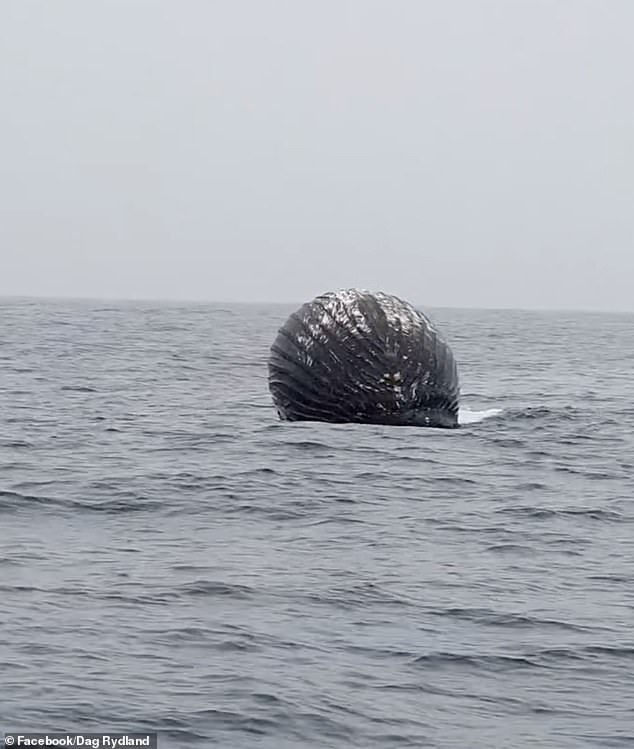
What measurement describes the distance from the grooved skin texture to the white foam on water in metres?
3.04

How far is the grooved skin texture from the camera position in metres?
22.1

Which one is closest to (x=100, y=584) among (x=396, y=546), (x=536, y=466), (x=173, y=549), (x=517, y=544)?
(x=173, y=549)

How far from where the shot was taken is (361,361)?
72.2 feet

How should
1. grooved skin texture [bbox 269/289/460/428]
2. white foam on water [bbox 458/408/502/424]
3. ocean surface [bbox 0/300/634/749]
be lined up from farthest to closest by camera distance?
white foam on water [bbox 458/408/502/424] → grooved skin texture [bbox 269/289/460/428] → ocean surface [bbox 0/300/634/749]

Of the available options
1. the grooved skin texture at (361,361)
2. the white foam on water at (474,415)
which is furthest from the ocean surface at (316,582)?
the grooved skin texture at (361,361)

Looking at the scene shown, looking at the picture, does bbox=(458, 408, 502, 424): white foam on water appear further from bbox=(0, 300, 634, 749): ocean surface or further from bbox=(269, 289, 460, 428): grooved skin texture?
bbox=(269, 289, 460, 428): grooved skin texture

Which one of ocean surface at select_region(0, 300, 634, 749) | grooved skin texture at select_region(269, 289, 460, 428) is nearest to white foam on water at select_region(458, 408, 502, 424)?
ocean surface at select_region(0, 300, 634, 749)

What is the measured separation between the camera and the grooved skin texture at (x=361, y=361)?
72.4 feet

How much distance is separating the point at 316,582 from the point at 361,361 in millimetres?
9173

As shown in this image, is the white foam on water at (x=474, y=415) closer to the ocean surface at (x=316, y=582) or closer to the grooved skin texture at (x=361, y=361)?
the ocean surface at (x=316, y=582)

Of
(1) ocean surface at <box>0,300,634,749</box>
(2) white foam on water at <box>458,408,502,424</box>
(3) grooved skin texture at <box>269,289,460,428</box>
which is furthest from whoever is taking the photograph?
(2) white foam on water at <box>458,408,502,424</box>

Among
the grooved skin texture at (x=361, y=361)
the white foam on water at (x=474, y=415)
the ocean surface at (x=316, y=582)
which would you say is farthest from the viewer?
the white foam on water at (x=474, y=415)

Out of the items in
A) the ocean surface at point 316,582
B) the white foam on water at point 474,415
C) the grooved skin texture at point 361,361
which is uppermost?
the grooved skin texture at point 361,361

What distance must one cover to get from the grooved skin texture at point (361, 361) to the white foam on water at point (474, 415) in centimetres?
304
